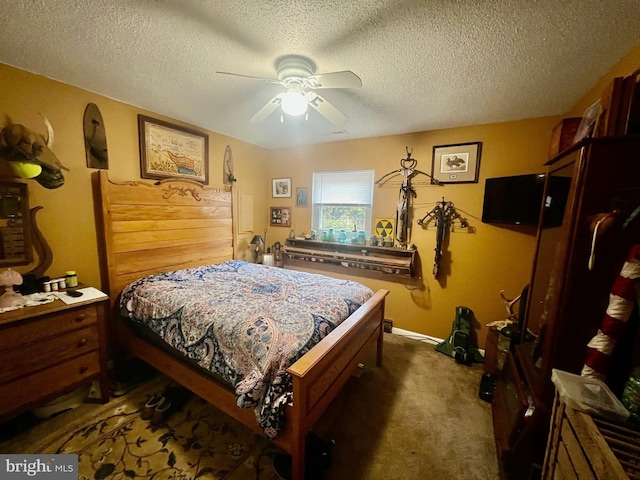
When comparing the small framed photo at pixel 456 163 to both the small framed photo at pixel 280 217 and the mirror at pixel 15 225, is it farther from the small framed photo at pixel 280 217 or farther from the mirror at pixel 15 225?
the mirror at pixel 15 225

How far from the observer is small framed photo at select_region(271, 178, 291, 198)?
388 centimetres

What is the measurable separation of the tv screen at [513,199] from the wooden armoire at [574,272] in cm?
92

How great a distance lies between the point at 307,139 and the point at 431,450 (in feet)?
11.4

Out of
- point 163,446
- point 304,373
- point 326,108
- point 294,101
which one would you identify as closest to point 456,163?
point 326,108

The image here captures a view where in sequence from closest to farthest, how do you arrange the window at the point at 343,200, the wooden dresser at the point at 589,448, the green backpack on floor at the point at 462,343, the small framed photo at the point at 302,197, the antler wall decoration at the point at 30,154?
1. the wooden dresser at the point at 589,448
2. the antler wall decoration at the point at 30,154
3. the green backpack on floor at the point at 462,343
4. the window at the point at 343,200
5. the small framed photo at the point at 302,197

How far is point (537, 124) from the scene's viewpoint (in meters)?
2.37

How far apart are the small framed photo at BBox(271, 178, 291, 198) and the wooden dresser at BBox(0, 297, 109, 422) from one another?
2627 millimetres

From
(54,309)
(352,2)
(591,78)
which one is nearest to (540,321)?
(591,78)

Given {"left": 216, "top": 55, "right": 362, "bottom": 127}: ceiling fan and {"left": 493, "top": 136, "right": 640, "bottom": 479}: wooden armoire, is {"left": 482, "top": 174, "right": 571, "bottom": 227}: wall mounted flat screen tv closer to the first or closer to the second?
{"left": 493, "top": 136, "right": 640, "bottom": 479}: wooden armoire

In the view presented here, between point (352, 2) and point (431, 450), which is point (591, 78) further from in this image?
point (431, 450)

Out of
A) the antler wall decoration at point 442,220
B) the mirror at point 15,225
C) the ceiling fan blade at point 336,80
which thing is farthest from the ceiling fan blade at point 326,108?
the mirror at point 15,225

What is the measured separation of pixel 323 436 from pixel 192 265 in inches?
90.1

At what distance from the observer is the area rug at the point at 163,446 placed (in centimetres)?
142

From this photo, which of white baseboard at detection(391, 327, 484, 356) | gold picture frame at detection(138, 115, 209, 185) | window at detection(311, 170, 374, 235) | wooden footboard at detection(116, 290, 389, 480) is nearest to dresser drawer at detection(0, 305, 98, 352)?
wooden footboard at detection(116, 290, 389, 480)
